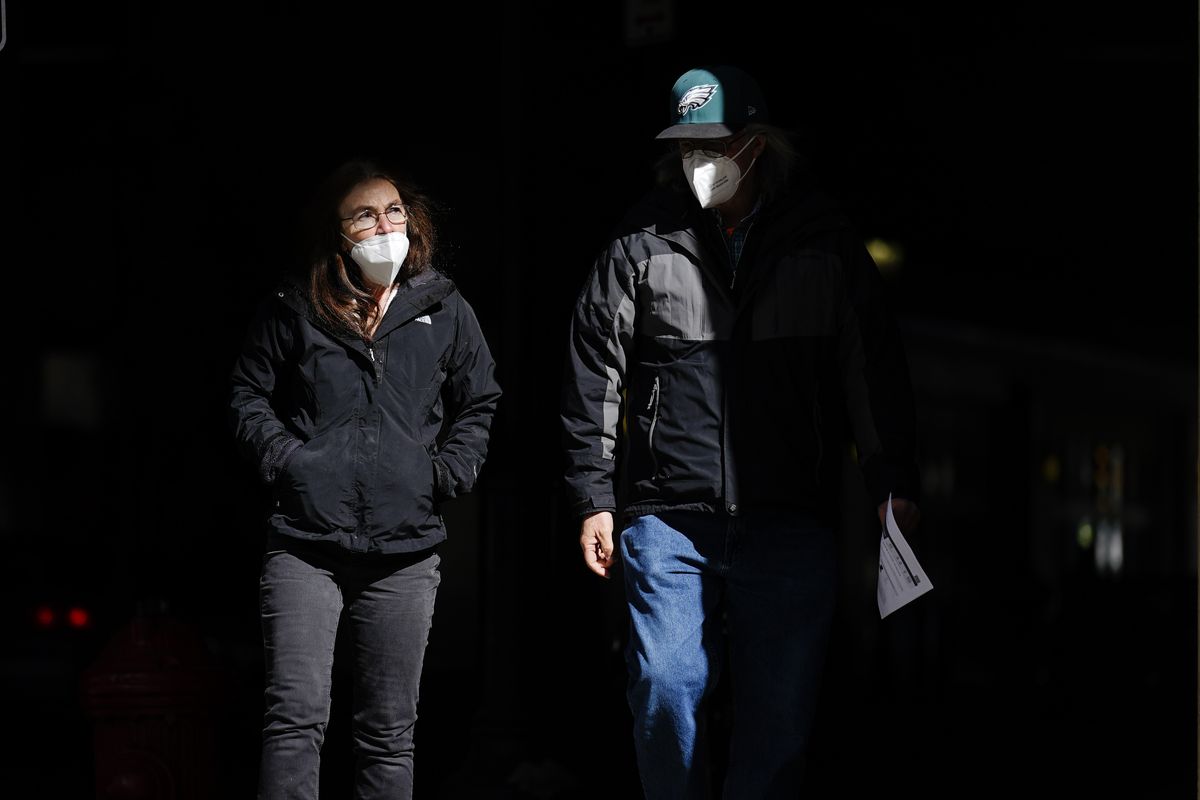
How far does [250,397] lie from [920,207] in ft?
28.4

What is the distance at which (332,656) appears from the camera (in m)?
4.53

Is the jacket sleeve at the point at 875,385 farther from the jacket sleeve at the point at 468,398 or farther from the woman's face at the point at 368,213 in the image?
the woman's face at the point at 368,213

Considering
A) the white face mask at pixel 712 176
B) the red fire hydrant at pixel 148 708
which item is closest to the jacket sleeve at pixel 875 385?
the white face mask at pixel 712 176

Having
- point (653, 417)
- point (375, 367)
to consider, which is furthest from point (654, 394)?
point (375, 367)

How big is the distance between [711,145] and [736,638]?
1.21 metres

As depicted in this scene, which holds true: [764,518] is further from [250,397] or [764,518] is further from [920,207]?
[920,207]

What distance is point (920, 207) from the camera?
12.6 metres

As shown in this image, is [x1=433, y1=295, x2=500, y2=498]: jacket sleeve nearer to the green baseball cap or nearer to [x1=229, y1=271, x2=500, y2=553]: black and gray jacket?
[x1=229, y1=271, x2=500, y2=553]: black and gray jacket

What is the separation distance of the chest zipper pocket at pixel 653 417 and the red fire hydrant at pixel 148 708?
1788 mm

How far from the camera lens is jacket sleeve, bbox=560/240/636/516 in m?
4.46

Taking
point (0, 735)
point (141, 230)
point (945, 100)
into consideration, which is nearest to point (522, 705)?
point (141, 230)

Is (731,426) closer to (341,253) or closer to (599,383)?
(599,383)

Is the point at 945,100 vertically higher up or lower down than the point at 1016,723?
higher up

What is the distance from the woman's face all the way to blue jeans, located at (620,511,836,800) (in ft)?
3.44
